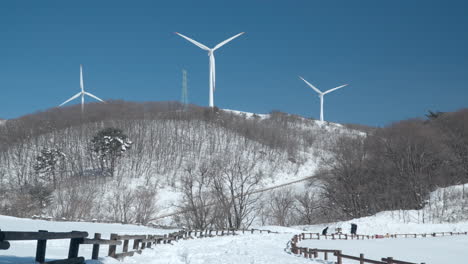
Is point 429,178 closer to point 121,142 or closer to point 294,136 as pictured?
point 121,142

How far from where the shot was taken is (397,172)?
87.9m

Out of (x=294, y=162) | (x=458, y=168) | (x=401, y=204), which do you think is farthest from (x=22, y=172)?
(x=458, y=168)

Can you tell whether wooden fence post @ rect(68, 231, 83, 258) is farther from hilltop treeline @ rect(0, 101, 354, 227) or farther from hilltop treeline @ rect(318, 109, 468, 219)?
hilltop treeline @ rect(318, 109, 468, 219)

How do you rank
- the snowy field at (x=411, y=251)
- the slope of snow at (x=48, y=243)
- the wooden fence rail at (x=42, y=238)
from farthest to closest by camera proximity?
the snowy field at (x=411, y=251)
the slope of snow at (x=48, y=243)
the wooden fence rail at (x=42, y=238)

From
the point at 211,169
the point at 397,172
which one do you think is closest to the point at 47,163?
the point at 211,169

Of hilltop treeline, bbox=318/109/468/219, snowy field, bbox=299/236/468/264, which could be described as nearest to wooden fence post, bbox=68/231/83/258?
snowy field, bbox=299/236/468/264

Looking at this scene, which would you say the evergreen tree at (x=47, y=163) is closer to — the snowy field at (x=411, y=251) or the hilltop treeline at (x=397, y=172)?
the hilltop treeline at (x=397, y=172)

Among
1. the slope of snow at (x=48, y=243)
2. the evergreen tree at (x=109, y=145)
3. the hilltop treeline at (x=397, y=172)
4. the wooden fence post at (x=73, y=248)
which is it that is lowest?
the slope of snow at (x=48, y=243)

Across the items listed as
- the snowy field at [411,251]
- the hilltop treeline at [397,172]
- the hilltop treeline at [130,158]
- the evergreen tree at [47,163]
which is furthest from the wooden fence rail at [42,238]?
the evergreen tree at [47,163]

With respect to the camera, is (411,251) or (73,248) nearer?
(73,248)

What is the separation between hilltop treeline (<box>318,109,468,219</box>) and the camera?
82.5 m

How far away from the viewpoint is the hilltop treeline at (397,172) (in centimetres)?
8250

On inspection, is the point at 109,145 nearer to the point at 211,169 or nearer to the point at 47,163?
the point at 47,163

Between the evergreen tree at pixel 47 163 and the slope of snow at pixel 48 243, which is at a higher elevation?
the evergreen tree at pixel 47 163
